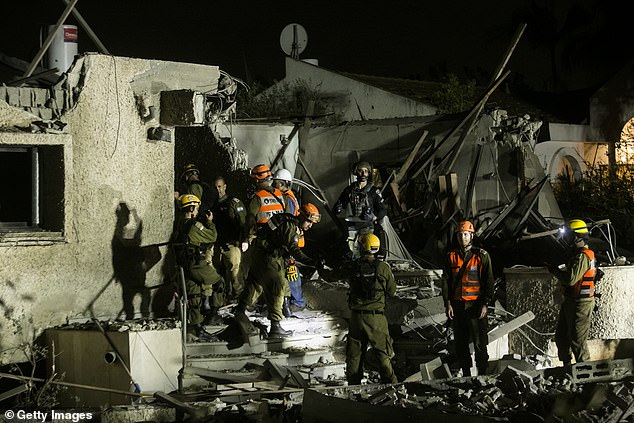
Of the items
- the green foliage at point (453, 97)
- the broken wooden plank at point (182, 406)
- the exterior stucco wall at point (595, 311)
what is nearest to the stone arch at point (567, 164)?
the green foliage at point (453, 97)

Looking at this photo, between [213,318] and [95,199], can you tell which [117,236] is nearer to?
[95,199]

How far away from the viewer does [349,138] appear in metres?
19.9

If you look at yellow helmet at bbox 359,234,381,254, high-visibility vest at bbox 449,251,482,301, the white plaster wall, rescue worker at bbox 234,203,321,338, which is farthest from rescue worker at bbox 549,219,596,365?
the white plaster wall

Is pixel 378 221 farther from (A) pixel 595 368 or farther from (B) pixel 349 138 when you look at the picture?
(B) pixel 349 138

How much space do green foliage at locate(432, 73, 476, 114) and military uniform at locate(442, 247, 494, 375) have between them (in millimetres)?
13935

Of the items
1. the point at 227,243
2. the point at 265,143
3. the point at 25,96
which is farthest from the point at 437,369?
the point at 265,143

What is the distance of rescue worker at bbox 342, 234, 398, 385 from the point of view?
10781mm

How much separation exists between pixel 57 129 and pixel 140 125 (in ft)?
3.76

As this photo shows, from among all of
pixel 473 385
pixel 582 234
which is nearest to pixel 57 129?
pixel 473 385

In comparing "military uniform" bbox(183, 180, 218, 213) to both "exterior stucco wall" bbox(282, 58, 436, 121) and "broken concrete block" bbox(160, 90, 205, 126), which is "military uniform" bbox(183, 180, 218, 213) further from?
"exterior stucco wall" bbox(282, 58, 436, 121)

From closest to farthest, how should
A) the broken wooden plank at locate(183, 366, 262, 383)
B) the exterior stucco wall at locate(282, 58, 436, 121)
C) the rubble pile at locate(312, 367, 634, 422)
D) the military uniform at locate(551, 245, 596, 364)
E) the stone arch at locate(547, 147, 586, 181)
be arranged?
1. the rubble pile at locate(312, 367, 634, 422)
2. the broken wooden plank at locate(183, 366, 262, 383)
3. the military uniform at locate(551, 245, 596, 364)
4. the exterior stucco wall at locate(282, 58, 436, 121)
5. the stone arch at locate(547, 147, 586, 181)

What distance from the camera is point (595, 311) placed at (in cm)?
1282

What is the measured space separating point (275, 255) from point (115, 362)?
2.26m

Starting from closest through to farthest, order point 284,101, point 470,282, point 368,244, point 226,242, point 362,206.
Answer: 1. point 368,244
2. point 470,282
3. point 226,242
4. point 362,206
5. point 284,101
